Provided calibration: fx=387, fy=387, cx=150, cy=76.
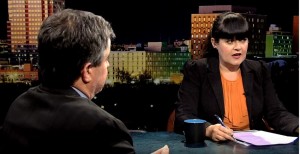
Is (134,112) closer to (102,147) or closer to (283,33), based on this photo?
(283,33)

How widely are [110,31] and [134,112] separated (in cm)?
1274

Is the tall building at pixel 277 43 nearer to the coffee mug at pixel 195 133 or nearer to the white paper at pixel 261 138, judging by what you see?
the white paper at pixel 261 138

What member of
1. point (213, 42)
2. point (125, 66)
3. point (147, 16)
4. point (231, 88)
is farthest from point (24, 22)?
point (231, 88)

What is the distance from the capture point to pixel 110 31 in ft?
3.43

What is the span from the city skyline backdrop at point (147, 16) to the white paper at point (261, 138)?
525cm

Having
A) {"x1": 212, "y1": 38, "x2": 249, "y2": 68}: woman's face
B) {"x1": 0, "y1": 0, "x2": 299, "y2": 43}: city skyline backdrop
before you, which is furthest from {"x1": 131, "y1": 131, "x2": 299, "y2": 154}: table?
{"x1": 0, "y1": 0, "x2": 299, "y2": 43}: city skyline backdrop

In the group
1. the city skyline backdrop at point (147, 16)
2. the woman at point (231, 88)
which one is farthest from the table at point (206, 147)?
the city skyline backdrop at point (147, 16)

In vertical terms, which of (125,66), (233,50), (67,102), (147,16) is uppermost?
(147,16)

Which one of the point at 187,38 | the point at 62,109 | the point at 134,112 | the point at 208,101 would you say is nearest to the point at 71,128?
the point at 62,109

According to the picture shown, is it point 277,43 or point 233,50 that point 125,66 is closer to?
point 277,43

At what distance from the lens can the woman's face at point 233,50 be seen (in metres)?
2.31

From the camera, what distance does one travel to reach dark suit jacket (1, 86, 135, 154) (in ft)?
2.90

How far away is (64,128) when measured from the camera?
894mm

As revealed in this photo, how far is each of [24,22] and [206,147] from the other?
8510mm
